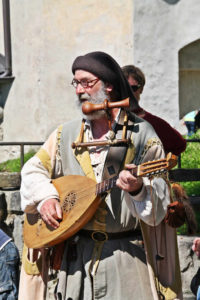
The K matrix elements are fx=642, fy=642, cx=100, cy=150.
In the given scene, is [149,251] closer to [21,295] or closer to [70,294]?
[70,294]

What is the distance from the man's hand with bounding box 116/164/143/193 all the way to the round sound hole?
0.42m

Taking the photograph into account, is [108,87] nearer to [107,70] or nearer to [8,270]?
[107,70]

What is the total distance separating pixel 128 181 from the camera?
2.97 m

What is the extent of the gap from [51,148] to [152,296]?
97 centimetres

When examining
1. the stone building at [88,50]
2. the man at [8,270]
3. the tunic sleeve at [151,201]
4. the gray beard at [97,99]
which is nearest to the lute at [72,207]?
the tunic sleeve at [151,201]

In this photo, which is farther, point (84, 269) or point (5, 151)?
point (5, 151)

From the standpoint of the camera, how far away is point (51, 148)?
3580mm

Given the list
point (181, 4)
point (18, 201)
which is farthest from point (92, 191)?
point (181, 4)

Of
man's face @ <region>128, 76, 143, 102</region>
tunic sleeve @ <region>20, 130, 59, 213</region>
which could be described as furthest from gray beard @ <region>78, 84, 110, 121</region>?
man's face @ <region>128, 76, 143, 102</region>

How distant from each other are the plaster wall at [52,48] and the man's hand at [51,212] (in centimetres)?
629

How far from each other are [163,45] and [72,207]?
648 centimetres

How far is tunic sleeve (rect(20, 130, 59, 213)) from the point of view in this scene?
11.2 ft

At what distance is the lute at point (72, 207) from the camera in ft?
10.7

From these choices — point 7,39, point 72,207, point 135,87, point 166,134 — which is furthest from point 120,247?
point 7,39
